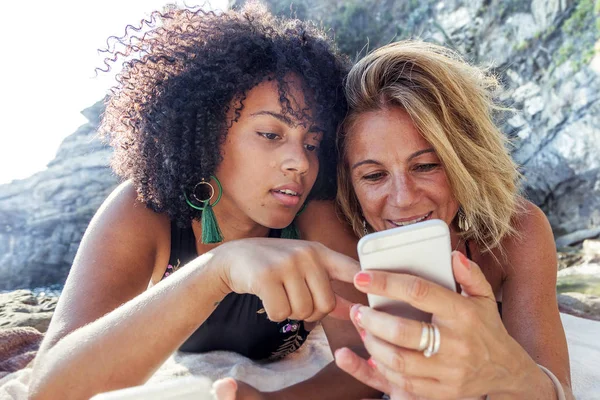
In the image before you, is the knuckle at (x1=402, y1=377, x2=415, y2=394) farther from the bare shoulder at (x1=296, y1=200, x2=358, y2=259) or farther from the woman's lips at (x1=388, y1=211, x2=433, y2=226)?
the bare shoulder at (x1=296, y1=200, x2=358, y2=259)

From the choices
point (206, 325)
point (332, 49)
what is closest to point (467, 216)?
point (332, 49)

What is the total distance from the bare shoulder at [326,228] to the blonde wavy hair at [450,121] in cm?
6

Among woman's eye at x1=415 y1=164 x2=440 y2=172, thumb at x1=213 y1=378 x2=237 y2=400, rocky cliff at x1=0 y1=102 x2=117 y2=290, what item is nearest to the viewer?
thumb at x1=213 y1=378 x2=237 y2=400

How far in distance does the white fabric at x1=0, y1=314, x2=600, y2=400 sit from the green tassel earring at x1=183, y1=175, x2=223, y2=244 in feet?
2.33

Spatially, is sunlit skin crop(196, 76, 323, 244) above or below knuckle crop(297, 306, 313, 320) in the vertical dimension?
above

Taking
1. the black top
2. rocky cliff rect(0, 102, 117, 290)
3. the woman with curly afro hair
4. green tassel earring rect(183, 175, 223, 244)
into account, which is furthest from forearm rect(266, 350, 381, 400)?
rocky cliff rect(0, 102, 117, 290)

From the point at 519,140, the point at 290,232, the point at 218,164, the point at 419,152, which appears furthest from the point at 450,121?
the point at 519,140

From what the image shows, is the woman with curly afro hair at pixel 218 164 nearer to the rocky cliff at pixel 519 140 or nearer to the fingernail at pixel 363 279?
the fingernail at pixel 363 279

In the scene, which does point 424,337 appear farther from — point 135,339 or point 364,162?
point 364,162

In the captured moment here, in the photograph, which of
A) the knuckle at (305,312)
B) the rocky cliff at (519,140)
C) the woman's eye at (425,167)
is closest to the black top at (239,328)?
the woman's eye at (425,167)

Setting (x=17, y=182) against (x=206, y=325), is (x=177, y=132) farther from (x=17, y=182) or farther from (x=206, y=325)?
(x=17, y=182)

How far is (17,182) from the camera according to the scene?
38.4 ft

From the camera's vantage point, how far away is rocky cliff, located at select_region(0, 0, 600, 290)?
10.9m

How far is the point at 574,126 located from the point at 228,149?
13407 millimetres
